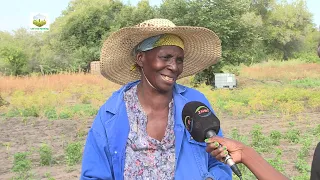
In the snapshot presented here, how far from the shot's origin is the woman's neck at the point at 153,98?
101 inches

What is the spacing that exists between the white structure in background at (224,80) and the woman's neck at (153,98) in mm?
17645

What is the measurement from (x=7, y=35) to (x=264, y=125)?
164ft

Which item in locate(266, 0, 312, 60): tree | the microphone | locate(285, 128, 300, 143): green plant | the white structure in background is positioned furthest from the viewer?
locate(266, 0, 312, 60): tree

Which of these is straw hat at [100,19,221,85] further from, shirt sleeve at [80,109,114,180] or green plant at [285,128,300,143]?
green plant at [285,128,300,143]

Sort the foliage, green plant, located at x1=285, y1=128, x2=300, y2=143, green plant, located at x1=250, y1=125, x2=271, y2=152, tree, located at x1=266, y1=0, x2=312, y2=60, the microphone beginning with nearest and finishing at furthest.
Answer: the microphone, green plant, located at x1=250, y1=125, x2=271, y2=152, green plant, located at x1=285, y1=128, x2=300, y2=143, the foliage, tree, located at x1=266, y1=0, x2=312, y2=60

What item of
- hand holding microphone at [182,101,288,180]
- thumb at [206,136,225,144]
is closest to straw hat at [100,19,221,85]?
hand holding microphone at [182,101,288,180]

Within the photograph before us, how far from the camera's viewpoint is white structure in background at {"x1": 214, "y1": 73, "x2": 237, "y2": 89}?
20.1 m

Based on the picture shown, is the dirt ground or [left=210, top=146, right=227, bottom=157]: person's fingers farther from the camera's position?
the dirt ground

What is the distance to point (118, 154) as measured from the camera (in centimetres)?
233

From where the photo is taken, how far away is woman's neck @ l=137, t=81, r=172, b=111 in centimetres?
256

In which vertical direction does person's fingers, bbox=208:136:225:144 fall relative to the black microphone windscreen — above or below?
below

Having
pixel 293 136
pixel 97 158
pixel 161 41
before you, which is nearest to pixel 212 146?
pixel 97 158

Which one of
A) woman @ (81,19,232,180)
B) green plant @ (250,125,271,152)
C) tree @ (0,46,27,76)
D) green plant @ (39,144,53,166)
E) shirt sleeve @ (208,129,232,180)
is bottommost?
tree @ (0,46,27,76)

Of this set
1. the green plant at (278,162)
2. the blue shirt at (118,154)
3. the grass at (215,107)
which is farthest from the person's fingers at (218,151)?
the green plant at (278,162)
